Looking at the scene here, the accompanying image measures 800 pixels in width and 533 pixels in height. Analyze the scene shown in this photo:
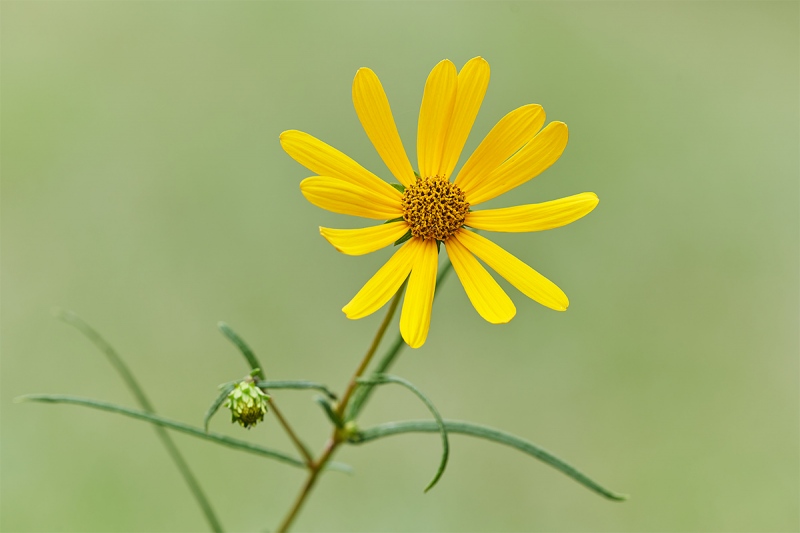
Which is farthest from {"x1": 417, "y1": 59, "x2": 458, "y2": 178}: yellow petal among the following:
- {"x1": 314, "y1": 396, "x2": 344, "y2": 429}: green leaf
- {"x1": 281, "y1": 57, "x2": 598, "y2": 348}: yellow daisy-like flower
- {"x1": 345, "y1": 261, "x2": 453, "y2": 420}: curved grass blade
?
{"x1": 314, "y1": 396, "x2": 344, "y2": 429}: green leaf

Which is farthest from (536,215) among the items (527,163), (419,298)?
(419,298)

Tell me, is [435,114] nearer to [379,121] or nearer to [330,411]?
[379,121]

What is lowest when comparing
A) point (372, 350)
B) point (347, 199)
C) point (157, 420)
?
point (157, 420)

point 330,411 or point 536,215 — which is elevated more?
point 536,215

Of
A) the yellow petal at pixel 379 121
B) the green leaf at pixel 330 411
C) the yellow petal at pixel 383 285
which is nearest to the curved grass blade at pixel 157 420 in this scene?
the green leaf at pixel 330 411

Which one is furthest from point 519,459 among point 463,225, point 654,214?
point 463,225

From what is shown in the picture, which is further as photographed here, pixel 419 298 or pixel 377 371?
pixel 377 371

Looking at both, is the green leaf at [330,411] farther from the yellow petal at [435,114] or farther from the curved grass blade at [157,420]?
the yellow petal at [435,114]
